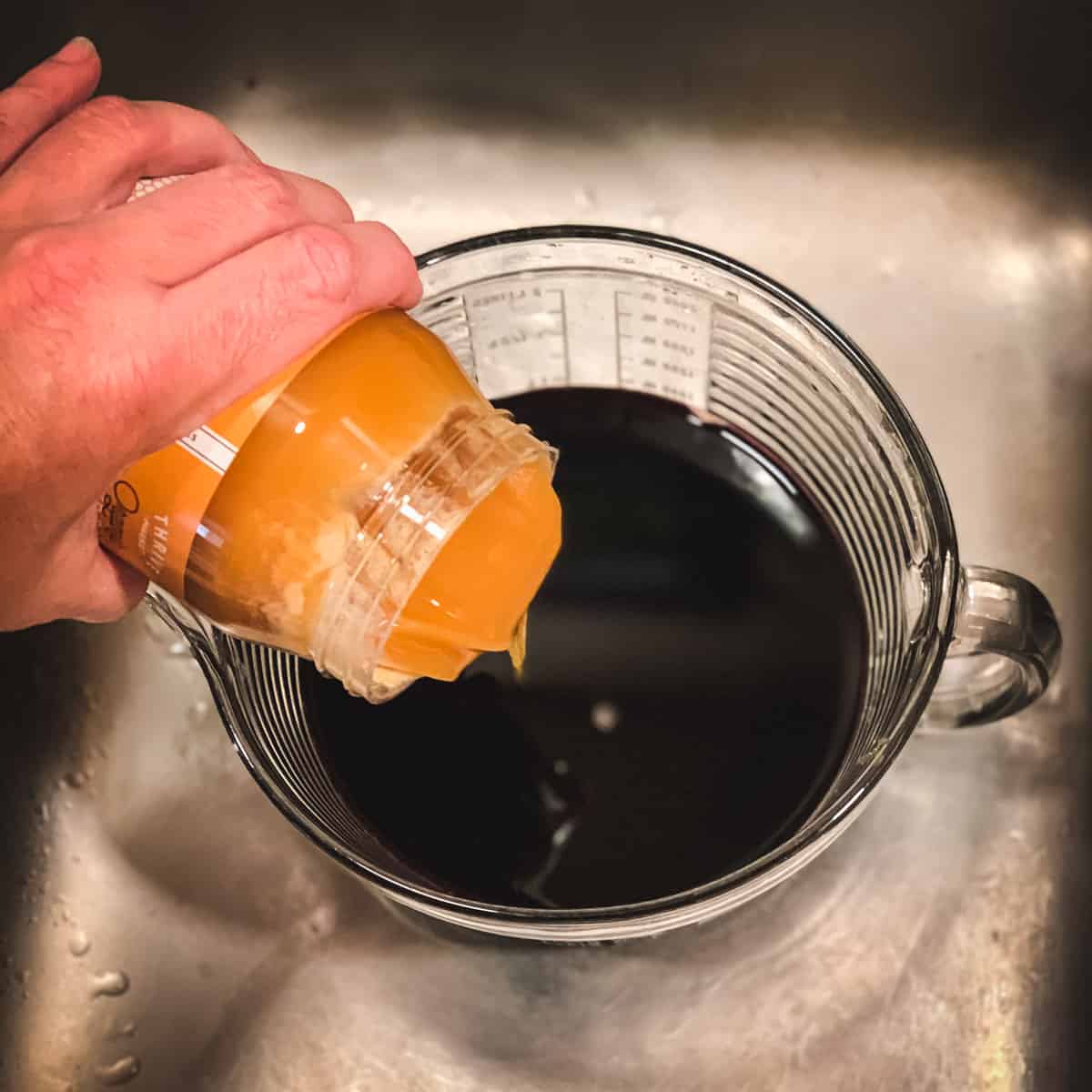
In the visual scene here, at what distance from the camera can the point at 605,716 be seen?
0.61 metres

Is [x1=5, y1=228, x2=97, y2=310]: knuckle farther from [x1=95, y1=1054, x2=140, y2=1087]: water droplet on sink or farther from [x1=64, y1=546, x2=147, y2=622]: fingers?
[x1=95, y1=1054, x2=140, y2=1087]: water droplet on sink

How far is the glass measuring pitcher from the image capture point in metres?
0.48

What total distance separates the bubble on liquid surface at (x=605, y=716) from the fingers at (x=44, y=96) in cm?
34

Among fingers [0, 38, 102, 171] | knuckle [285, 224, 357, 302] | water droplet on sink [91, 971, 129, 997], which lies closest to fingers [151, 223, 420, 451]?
knuckle [285, 224, 357, 302]

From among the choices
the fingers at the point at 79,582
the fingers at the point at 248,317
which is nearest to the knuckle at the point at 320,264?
the fingers at the point at 248,317

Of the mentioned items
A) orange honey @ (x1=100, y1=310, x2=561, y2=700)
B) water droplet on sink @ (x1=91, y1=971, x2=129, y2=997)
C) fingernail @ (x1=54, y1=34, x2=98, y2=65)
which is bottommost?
water droplet on sink @ (x1=91, y1=971, x2=129, y2=997)

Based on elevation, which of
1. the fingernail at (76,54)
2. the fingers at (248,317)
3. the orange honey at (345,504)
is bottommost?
the orange honey at (345,504)

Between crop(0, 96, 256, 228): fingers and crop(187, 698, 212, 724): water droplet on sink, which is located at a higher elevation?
crop(0, 96, 256, 228): fingers

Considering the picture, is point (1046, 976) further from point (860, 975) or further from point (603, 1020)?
point (603, 1020)

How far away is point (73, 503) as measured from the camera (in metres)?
0.40

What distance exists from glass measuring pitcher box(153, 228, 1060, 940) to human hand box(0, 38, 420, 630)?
117 millimetres

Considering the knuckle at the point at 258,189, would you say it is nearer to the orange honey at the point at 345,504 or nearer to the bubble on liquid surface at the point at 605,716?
the orange honey at the point at 345,504

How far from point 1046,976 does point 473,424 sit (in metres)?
0.41

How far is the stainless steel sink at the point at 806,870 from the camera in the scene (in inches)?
24.1
